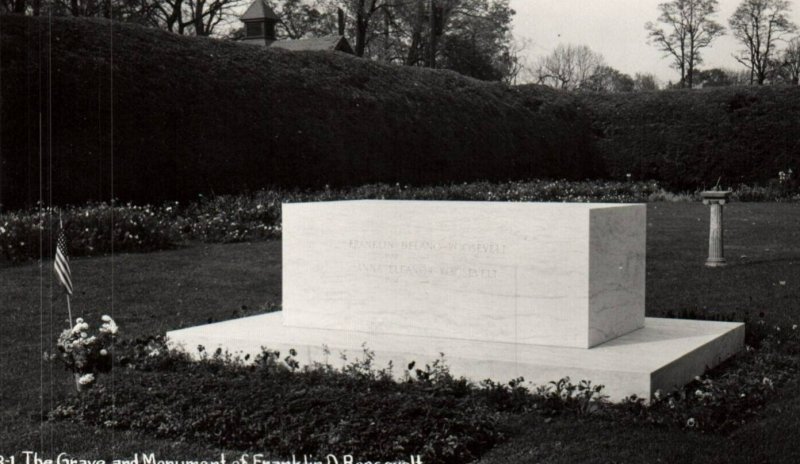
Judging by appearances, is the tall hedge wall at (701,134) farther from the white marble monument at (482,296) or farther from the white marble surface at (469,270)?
the white marble surface at (469,270)

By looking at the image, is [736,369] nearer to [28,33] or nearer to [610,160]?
[28,33]

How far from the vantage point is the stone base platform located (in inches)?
240

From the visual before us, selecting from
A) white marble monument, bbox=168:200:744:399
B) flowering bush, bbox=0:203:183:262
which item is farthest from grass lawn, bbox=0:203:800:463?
white marble monument, bbox=168:200:744:399

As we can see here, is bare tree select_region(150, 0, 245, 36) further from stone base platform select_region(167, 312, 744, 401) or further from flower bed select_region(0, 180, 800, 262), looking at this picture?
stone base platform select_region(167, 312, 744, 401)

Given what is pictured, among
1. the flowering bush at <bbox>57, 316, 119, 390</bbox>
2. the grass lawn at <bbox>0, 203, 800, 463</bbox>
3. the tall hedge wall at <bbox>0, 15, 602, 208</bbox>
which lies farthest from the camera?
the tall hedge wall at <bbox>0, 15, 602, 208</bbox>

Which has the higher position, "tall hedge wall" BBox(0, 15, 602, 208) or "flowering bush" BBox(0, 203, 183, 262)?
"tall hedge wall" BBox(0, 15, 602, 208)

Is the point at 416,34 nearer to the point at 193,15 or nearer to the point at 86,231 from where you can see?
the point at 193,15

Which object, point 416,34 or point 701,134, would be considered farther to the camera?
point 416,34

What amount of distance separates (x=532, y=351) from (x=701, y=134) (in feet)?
71.3

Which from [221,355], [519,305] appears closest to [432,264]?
[519,305]

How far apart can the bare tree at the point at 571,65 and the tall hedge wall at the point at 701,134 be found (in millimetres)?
31285

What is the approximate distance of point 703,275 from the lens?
37.0 ft

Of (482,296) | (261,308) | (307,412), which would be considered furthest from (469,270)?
(261,308)

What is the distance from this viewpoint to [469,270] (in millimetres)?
7070
